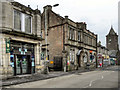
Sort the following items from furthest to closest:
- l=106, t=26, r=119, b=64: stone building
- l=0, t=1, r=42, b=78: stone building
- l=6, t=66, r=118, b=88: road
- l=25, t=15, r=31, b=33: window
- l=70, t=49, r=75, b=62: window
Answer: l=106, t=26, r=119, b=64: stone building → l=70, t=49, r=75, b=62: window → l=25, t=15, r=31, b=33: window → l=0, t=1, r=42, b=78: stone building → l=6, t=66, r=118, b=88: road

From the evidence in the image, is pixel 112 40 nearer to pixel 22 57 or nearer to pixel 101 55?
pixel 101 55

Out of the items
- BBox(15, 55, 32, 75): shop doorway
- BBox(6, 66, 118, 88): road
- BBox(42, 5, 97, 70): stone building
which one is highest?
BBox(42, 5, 97, 70): stone building

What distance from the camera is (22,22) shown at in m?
17.2

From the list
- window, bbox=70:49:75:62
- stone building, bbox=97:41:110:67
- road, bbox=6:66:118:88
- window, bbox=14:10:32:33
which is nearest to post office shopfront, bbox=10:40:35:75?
window, bbox=14:10:32:33

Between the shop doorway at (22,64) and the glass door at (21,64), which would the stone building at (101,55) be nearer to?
the shop doorway at (22,64)

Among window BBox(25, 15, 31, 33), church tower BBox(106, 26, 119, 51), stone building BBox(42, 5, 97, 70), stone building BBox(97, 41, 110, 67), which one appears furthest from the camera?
church tower BBox(106, 26, 119, 51)

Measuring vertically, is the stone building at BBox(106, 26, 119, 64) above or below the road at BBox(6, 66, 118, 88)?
above

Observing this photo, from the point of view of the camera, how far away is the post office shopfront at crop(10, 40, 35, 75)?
1558 cm

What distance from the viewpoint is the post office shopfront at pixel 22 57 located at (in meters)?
15.6

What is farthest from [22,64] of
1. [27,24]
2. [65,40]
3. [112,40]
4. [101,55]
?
[112,40]

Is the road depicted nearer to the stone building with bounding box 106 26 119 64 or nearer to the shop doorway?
the shop doorway

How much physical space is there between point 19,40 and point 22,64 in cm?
310

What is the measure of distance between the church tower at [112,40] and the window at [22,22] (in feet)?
248

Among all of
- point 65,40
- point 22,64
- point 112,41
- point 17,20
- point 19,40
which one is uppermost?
point 112,41
